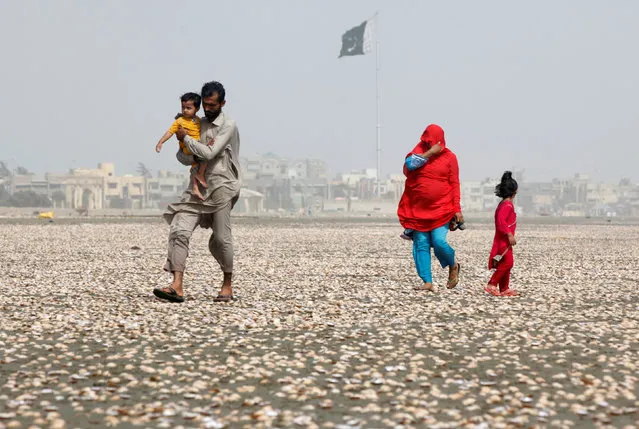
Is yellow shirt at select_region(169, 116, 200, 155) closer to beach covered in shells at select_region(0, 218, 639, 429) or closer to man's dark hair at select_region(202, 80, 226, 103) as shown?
man's dark hair at select_region(202, 80, 226, 103)

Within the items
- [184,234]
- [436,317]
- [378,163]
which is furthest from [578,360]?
[378,163]

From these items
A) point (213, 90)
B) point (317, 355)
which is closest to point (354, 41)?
point (213, 90)

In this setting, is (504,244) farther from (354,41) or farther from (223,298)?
(354,41)

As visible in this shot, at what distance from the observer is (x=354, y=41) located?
10906 centimetres

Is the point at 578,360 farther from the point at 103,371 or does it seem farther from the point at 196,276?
the point at 196,276

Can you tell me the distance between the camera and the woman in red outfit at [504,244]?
1032cm

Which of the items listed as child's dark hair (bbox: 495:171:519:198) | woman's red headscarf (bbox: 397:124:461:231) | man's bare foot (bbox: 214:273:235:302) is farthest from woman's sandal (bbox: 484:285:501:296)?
man's bare foot (bbox: 214:273:235:302)

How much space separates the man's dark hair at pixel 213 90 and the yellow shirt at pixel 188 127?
0.92 ft

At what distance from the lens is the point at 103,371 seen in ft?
18.4

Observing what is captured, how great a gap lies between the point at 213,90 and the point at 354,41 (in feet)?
335

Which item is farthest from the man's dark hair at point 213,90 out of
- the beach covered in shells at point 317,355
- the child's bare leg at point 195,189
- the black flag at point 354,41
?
the black flag at point 354,41

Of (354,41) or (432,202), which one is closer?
(432,202)

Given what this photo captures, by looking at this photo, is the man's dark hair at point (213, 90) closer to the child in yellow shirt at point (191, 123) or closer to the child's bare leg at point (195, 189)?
the child in yellow shirt at point (191, 123)

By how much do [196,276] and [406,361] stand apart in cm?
726
